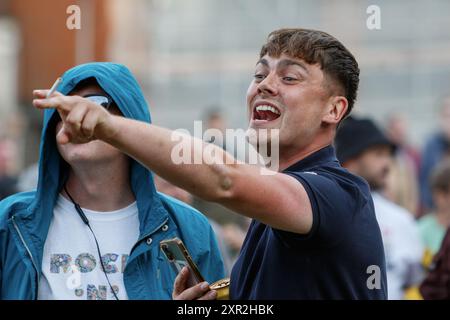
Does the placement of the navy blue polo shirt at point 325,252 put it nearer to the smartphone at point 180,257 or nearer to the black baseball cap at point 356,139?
the smartphone at point 180,257

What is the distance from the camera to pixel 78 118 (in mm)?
3191

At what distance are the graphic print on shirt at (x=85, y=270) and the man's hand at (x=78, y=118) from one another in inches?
51.0

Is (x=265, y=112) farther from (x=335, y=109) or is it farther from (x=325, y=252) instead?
(x=325, y=252)

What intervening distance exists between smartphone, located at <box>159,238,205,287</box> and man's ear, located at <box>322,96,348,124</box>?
2.43ft

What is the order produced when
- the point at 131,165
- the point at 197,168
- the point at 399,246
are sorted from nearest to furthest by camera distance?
1. the point at 197,168
2. the point at 131,165
3. the point at 399,246

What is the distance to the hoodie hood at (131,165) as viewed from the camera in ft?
15.1

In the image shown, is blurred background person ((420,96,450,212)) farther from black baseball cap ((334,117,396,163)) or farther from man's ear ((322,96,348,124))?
man's ear ((322,96,348,124))

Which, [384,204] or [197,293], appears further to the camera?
[384,204]

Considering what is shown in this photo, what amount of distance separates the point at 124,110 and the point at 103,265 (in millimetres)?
696

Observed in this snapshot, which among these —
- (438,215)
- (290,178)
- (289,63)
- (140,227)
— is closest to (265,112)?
(289,63)

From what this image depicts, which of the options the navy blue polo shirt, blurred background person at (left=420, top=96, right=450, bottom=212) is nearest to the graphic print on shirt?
the navy blue polo shirt

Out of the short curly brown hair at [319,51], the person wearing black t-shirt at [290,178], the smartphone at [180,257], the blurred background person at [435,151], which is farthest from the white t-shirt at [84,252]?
the blurred background person at [435,151]

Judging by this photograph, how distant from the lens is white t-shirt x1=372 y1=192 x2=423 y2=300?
324 inches

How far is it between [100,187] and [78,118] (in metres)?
1.53
